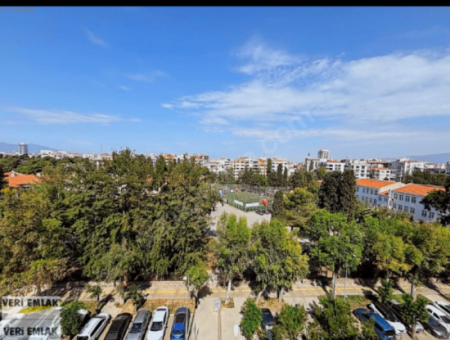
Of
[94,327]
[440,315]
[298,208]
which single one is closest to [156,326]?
[94,327]

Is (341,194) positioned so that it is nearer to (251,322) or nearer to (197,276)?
(251,322)

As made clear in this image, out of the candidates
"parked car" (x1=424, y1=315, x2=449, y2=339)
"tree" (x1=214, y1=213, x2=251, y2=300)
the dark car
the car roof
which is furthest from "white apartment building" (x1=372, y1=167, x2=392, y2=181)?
the dark car

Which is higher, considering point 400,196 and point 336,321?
point 400,196

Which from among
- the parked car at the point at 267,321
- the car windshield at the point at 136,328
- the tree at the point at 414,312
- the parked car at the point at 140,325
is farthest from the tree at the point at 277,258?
the car windshield at the point at 136,328

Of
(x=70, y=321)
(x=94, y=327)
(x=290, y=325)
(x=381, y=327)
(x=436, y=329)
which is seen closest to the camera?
(x=290, y=325)

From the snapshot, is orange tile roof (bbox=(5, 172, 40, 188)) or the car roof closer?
the car roof

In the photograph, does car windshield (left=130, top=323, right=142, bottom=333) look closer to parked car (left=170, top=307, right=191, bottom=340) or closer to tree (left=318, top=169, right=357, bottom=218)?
parked car (left=170, top=307, right=191, bottom=340)
